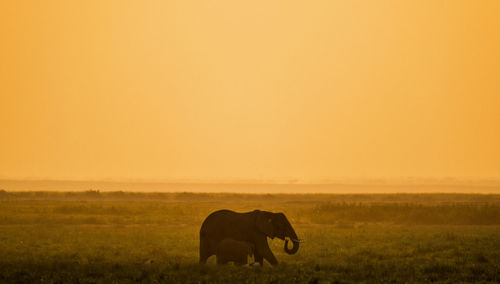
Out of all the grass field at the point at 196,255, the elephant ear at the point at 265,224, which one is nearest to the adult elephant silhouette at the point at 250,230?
the elephant ear at the point at 265,224

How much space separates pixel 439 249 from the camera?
3173 centimetres

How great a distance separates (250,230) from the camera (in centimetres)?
2552

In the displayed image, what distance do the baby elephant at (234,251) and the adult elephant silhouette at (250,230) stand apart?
0.41 meters

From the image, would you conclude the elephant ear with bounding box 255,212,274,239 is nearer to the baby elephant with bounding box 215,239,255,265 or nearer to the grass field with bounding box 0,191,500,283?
the baby elephant with bounding box 215,239,255,265

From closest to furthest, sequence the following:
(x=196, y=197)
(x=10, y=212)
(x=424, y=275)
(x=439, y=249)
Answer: (x=424, y=275), (x=439, y=249), (x=10, y=212), (x=196, y=197)

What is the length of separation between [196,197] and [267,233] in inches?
3748

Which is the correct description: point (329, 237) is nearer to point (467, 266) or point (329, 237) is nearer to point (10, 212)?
point (467, 266)

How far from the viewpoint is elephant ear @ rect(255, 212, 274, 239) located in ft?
82.8

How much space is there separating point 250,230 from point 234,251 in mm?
1023

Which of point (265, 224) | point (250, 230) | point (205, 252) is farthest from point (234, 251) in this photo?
point (265, 224)

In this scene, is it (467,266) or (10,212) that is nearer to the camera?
(467,266)

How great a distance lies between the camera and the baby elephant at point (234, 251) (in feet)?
82.3

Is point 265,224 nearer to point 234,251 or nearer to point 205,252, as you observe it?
point 234,251

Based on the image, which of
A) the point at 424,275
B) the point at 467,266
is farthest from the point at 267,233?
the point at 467,266
